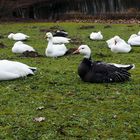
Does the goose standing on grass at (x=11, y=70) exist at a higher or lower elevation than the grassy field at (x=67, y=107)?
higher

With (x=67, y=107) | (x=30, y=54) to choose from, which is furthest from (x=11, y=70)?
(x=30, y=54)

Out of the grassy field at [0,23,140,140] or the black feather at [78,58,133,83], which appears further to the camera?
the black feather at [78,58,133,83]

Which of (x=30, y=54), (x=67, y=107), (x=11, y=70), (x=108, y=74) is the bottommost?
(x=30, y=54)

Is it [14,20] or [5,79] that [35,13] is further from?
[5,79]

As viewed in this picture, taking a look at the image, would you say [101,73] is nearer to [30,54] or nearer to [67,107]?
[67,107]

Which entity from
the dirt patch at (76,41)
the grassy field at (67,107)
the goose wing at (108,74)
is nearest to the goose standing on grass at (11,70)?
the grassy field at (67,107)

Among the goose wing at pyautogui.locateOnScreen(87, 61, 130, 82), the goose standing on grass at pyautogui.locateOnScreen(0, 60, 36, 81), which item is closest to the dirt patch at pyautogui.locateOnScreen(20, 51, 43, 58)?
the goose standing on grass at pyautogui.locateOnScreen(0, 60, 36, 81)

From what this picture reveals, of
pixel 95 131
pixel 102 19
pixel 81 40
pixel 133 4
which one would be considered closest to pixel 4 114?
pixel 95 131

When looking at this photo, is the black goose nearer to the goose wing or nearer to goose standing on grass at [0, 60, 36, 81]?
the goose wing

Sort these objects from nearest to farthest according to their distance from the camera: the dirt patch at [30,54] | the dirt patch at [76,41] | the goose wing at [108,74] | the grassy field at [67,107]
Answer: the grassy field at [67,107] → the goose wing at [108,74] → the dirt patch at [30,54] → the dirt patch at [76,41]

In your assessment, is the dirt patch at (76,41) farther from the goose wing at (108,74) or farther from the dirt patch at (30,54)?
the goose wing at (108,74)

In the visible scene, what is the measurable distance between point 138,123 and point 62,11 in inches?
1452

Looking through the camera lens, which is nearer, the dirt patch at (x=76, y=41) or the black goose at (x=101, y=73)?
the black goose at (x=101, y=73)

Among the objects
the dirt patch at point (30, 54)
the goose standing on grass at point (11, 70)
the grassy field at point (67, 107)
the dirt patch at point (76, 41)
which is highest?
the goose standing on grass at point (11, 70)
